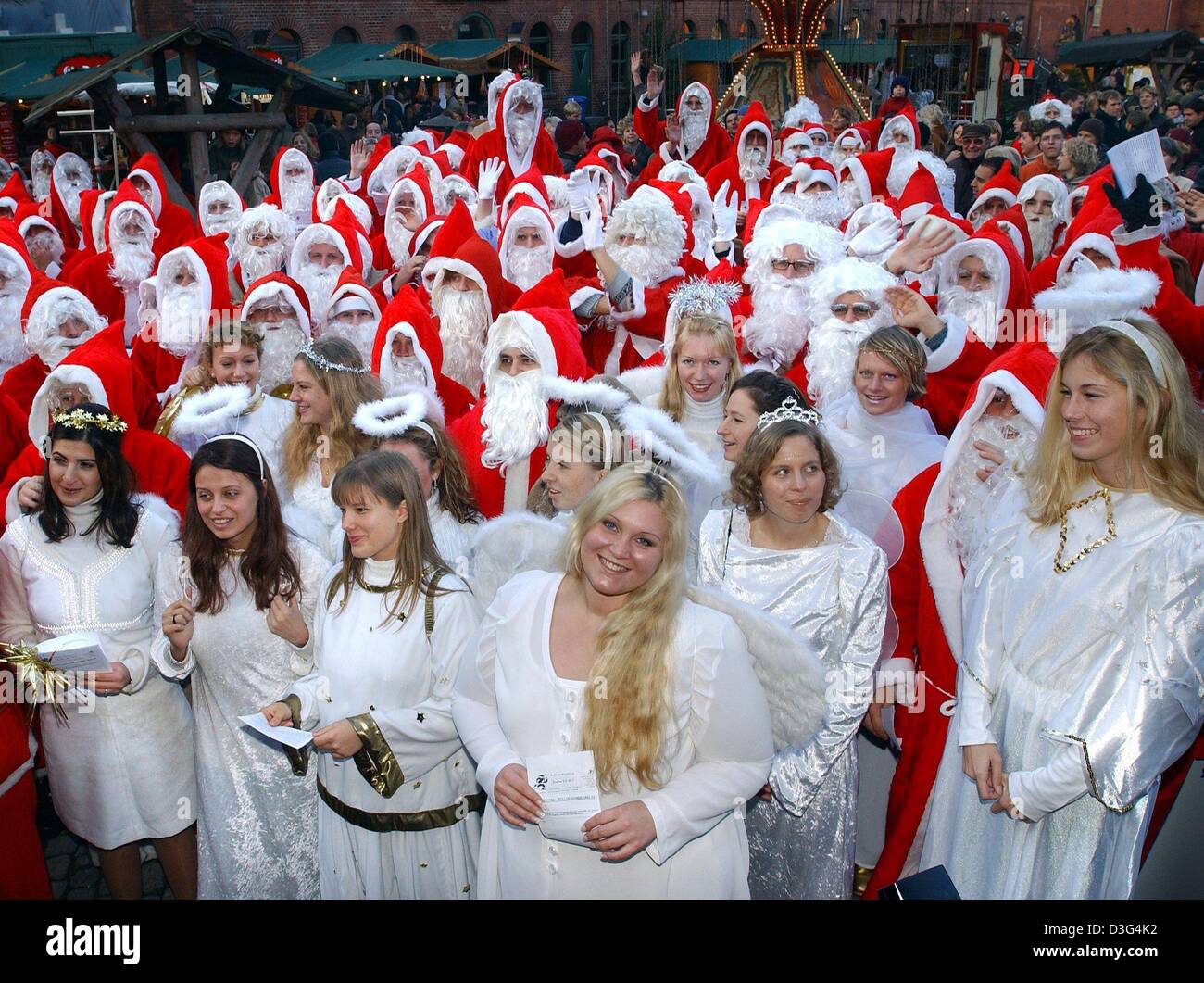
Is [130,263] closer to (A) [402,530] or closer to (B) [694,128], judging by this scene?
(A) [402,530]

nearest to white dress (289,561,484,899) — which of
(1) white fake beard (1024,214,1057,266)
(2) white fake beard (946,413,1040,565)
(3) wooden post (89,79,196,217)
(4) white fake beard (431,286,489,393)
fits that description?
(2) white fake beard (946,413,1040,565)

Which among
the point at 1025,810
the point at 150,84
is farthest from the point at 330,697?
the point at 150,84

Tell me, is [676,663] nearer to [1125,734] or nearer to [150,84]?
[1125,734]

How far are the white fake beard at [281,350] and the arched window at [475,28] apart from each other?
29328 mm

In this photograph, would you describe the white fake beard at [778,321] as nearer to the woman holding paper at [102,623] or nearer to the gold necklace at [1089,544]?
the gold necklace at [1089,544]

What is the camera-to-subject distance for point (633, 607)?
2705 mm

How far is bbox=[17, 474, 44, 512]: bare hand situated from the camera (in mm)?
3918

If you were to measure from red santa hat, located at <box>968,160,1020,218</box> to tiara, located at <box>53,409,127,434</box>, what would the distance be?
7.59m

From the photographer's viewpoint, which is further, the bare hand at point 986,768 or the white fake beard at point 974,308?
the white fake beard at point 974,308

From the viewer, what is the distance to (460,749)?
11.0 feet

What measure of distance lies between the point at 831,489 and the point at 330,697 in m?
1.78

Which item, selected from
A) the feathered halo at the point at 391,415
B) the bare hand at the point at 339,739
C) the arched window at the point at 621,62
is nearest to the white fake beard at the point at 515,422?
the feathered halo at the point at 391,415

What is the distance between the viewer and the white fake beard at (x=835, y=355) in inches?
211

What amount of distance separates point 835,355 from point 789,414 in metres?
1.68
